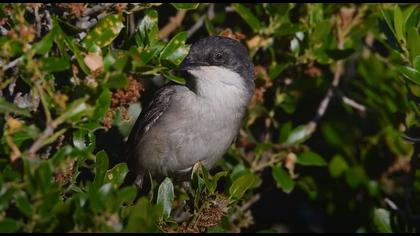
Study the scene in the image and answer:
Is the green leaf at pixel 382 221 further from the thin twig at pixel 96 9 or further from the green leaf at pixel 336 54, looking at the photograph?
the thin twig at pixel 96 9

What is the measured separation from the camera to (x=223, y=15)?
578 cm

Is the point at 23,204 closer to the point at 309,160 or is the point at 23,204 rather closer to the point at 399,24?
the point at 399,24

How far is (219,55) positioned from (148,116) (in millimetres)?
678

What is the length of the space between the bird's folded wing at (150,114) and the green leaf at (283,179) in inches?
37.4

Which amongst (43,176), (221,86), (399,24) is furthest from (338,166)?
(43,176)

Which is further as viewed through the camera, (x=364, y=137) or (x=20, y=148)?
(x=364, y=137)

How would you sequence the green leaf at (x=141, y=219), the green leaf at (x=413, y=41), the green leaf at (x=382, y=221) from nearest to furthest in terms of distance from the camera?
the green leaf at (x=141, y=219), the green leaf at (x=413, y=41), the green leaf at (x=382, y=221)

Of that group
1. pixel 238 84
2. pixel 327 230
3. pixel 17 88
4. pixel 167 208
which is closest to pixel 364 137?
pixel 327 230

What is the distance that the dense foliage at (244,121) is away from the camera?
3074mm

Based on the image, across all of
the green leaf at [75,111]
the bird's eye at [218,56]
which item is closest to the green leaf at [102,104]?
the green leaf at [75,111]

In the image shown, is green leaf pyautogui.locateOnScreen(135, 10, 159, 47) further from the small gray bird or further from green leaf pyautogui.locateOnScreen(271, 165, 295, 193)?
green leaf pyautogui.locateOnScreen(271, 165, 295, 193)

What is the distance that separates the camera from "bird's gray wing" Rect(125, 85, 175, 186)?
517cm

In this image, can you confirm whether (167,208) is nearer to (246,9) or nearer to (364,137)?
(246,9)

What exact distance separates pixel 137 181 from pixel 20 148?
6.90 feet
